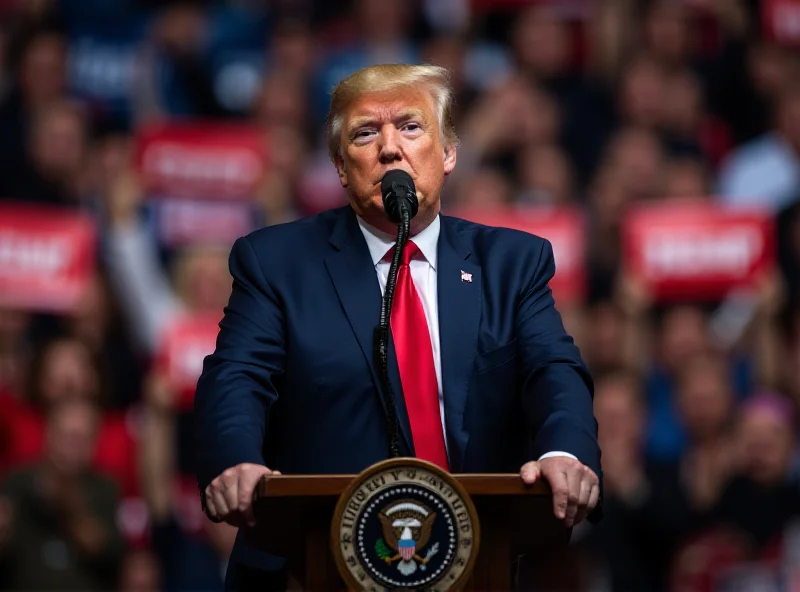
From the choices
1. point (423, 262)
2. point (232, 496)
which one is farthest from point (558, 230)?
point (232, 496)

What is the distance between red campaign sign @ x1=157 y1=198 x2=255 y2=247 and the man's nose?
13.4 feet

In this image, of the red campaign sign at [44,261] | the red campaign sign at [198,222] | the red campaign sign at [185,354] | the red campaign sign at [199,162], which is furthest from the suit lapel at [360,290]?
the red campaign sign at [199,162]

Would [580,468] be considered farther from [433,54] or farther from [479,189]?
[433,54]

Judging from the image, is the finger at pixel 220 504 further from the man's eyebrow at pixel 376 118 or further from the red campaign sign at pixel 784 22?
the red campaign sign at pixel 784 22

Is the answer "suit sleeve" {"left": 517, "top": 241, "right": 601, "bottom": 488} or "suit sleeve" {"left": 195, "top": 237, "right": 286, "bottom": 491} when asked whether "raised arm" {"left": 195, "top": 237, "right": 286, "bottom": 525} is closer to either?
"suit sleeve" {"left": 195, "top": 237, "right": 286, "bottom": 491}

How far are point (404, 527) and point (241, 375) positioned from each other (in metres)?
0.41

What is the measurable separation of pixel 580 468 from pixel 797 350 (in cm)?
395

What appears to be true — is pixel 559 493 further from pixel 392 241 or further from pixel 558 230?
pixel 558 230

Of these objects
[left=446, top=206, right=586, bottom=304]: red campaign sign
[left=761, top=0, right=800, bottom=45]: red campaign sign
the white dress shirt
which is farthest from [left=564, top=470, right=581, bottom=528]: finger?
[left=761, top=0, right=800, bottom=45]: red campaign sign

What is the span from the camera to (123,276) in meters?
6.29

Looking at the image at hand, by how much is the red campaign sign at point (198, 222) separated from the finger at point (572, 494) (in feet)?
14.6

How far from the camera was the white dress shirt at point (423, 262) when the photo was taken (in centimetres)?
248

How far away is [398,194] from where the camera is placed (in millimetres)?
2381

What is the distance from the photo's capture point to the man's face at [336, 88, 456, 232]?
247 centimetres
